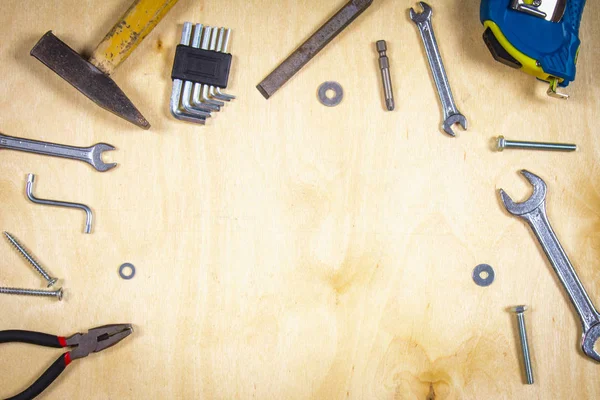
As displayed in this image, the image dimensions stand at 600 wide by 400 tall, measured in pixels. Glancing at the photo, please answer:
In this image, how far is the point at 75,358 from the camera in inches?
53.4

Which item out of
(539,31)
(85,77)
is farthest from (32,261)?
(539,31)

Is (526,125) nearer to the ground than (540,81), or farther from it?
nearer to the ground

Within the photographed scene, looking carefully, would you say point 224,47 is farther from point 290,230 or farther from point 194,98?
point 290,230

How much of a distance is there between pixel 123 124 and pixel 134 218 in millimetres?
213

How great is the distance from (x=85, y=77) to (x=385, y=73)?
0.65 metres

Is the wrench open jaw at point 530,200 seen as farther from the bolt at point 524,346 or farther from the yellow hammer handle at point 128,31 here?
the yellow hammer handle at point 128,31

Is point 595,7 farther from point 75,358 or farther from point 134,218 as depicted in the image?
point 75,358

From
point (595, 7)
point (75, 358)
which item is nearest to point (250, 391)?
point (75, 358)

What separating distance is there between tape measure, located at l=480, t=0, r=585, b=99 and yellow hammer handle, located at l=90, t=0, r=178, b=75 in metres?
0.69

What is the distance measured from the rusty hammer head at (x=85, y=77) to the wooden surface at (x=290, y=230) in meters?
0.05

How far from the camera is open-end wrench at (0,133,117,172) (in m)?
1.38

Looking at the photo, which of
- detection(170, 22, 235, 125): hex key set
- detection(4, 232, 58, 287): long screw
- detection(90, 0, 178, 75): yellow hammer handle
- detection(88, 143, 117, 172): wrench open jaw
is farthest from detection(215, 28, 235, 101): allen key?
detection(4, 232, 58, 287): long screw

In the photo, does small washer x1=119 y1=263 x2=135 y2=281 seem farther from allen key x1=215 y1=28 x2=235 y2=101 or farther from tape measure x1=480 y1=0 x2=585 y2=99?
tape measure x1=480 y1=0 x2=585 y2=99

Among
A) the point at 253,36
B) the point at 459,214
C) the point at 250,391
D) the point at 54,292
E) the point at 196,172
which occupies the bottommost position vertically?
the point at 250,391
